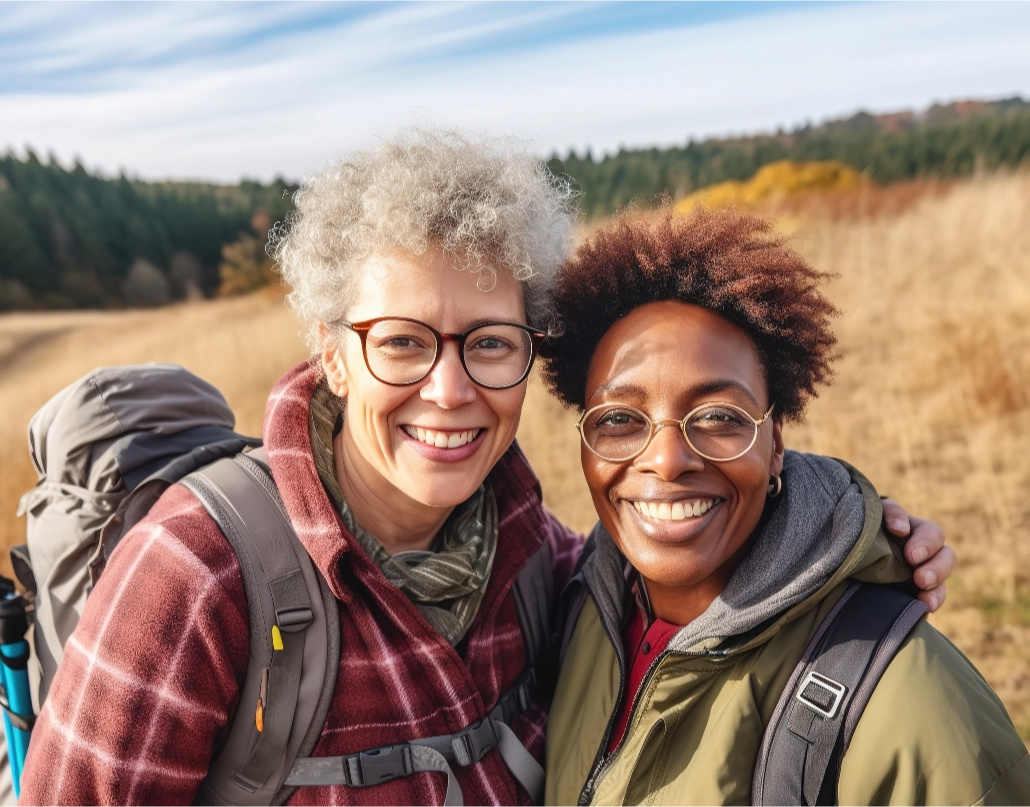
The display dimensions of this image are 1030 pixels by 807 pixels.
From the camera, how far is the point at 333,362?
6.28 feet

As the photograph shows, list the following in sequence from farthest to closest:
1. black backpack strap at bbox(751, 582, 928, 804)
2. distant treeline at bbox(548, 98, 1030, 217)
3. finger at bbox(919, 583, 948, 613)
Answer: distant treeline at bbox(548, 98, 1030, 217)
finger at bbox(919, 583, 948, 613)
black backpack strap at bbox(751, 582, 928, 804)

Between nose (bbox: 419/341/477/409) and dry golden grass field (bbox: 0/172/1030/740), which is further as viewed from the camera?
dry golden grass field (bbox: 0/172/1030/740)

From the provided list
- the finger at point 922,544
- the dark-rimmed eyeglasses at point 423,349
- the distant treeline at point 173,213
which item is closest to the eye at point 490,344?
the dark-rimmed eyeglasses at point 423,349

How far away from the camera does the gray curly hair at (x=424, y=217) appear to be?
5.72 ft


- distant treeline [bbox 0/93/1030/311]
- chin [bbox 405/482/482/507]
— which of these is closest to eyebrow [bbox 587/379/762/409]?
chin [bbox 405/482/482/507]

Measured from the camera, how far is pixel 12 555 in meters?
2.05

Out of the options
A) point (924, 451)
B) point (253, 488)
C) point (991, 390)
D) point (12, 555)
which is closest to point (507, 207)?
point (253, 488)

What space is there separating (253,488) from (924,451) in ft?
17.9

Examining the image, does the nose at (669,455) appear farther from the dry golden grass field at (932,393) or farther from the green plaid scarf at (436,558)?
the dry golden grass field at (932,393)

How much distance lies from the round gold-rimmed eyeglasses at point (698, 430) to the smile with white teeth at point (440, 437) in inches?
12.4

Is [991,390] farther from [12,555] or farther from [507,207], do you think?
[12,555]

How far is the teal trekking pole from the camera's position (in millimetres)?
1995

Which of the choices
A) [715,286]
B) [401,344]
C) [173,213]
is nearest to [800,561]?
[715,286]

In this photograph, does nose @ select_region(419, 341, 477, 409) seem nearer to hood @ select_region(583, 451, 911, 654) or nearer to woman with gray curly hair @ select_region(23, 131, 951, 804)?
woman with gray curly hair @ select_region(23, 131, 951, 804)
